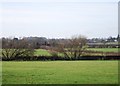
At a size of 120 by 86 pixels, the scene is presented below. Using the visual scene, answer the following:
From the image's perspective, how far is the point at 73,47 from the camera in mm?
64250

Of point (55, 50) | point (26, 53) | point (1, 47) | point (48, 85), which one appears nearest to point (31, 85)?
point (48, 85)

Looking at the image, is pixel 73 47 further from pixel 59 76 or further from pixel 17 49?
pixel 59 76

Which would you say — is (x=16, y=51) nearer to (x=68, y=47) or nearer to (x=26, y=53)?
(x=26, y=53)

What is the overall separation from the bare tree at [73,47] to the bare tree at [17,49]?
964cm

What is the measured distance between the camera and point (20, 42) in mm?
51938

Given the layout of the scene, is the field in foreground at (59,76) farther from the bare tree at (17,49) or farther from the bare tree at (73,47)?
the bare tree at (73,47)

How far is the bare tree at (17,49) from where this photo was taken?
48.4m

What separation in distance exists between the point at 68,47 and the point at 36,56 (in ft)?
52.2

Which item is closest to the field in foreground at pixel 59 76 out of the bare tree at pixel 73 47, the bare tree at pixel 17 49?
the bare tree at pixel 17 49

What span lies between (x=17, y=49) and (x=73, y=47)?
58.3ft

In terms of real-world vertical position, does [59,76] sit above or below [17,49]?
below

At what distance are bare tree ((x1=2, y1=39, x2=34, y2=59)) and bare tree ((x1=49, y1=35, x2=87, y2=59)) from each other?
9644mm

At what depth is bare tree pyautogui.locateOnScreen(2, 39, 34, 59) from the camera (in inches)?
1907

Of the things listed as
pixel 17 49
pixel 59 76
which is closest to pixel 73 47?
pixel 17 49
